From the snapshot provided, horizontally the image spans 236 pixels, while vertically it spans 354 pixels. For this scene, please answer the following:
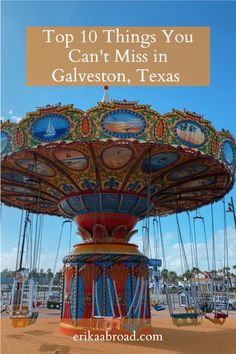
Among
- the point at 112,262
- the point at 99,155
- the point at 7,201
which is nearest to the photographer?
the point at 99,155

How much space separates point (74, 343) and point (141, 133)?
7739 mm

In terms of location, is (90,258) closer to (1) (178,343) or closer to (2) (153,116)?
(1) (178,343)

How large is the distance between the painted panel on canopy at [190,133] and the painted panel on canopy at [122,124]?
1358 millimetres

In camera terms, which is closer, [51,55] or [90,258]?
[51,55]

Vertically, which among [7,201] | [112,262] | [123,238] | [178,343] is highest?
[7,201]

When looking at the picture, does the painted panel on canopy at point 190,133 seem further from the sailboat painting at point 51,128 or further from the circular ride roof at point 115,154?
the sailboat painting at point 51,128

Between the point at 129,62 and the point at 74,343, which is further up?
the point at 129,62

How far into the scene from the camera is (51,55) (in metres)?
8.19

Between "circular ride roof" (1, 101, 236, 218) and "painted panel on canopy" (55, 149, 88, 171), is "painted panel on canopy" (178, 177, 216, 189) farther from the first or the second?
"painted panel on canopy" (55, 149, 88, 171)

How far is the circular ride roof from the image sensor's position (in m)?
12.0

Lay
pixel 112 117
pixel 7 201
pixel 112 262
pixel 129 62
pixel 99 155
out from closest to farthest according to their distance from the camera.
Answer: pixel 129 62
pixel 112 117
pixel 99 155
pixel 112 262
pixel 7 201

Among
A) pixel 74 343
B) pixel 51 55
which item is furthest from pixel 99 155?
pixel 74 343

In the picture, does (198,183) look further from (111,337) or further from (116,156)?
(111,337)

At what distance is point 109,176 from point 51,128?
3808mm
